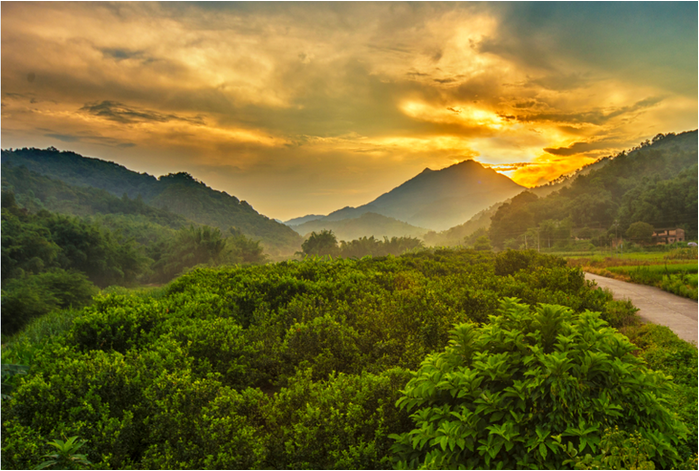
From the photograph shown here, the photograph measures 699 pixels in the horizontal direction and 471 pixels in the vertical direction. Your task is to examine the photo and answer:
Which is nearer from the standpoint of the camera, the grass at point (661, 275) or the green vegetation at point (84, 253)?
the grass at point (661, 275)

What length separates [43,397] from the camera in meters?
3.49

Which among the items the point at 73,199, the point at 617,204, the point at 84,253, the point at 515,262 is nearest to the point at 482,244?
the point at 515,262

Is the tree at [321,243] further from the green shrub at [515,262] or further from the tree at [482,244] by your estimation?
the green shrub at [515,262]

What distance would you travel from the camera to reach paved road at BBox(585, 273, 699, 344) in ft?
29.2

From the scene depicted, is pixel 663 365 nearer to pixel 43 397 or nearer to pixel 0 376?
pixel 43 397

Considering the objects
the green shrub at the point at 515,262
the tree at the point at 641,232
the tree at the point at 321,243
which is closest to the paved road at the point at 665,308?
the green shrub at the point at 515,262

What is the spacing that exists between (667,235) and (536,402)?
5336 centimetres

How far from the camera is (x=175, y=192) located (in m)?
82.6

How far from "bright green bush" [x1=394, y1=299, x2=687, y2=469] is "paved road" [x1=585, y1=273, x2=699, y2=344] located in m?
6.81

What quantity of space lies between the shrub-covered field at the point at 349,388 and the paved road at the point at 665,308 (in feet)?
13.4

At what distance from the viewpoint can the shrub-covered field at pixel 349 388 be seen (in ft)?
7.70

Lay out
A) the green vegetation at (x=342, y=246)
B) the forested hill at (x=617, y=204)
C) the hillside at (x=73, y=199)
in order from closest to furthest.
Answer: the green vegetation at (x=342, y=246) → the forested hill at (x=617, y=204) → the hillside at (x=73, y=199)

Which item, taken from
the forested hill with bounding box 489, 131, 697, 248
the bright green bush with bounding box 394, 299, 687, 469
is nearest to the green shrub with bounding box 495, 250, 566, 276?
the bright green bush with bounding box 394, 299, 687, 469

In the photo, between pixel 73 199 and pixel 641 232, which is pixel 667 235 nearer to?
pixel 641 232
